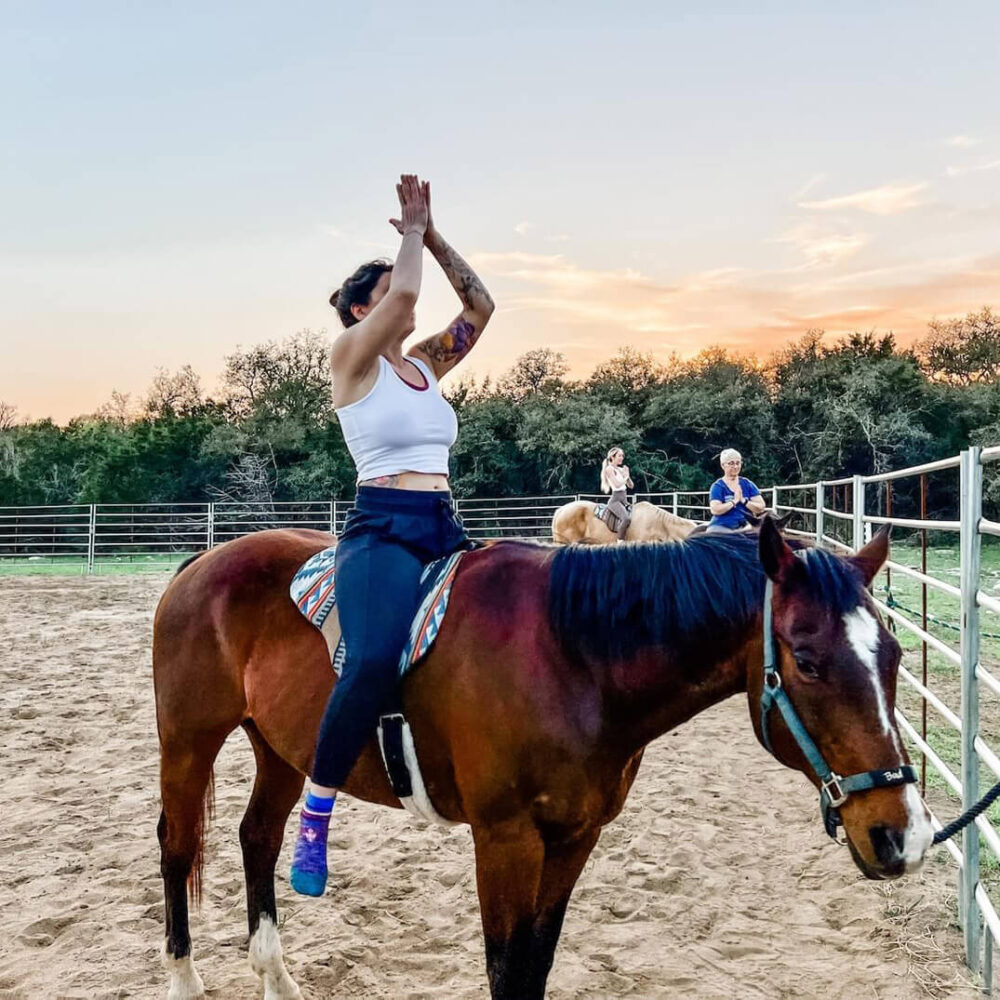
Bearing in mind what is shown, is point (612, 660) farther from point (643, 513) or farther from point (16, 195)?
point (16, 195)

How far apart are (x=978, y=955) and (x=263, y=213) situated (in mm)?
12855

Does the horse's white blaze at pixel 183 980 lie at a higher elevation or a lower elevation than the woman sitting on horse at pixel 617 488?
lower

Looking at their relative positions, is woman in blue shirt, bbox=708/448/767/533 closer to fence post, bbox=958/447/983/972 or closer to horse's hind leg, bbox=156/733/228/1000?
fence post, bbox=958/447/983/972

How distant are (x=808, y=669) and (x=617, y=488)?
8036mm

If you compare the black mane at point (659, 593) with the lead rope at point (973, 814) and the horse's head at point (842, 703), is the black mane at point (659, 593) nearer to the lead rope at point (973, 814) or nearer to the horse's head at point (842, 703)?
the horse's head at point (842, 703)

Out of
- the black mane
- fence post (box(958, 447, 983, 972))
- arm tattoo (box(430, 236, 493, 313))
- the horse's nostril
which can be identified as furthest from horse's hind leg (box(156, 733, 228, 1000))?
fence post (box(958, 447, 983, 972))

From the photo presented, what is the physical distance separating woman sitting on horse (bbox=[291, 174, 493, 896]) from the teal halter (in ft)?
2.88

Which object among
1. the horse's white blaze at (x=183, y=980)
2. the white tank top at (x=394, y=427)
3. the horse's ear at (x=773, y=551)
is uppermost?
the white tank top at (x=394, y=427)

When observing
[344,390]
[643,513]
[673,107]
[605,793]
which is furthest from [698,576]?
[673,107]

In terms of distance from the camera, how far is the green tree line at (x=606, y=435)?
2428cm

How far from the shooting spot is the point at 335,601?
1971mm

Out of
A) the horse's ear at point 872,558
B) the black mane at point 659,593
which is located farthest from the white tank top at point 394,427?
the horse's ear at point 872,558

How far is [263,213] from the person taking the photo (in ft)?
39.6

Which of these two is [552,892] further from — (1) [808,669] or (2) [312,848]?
Answer: (1) [808,669]
